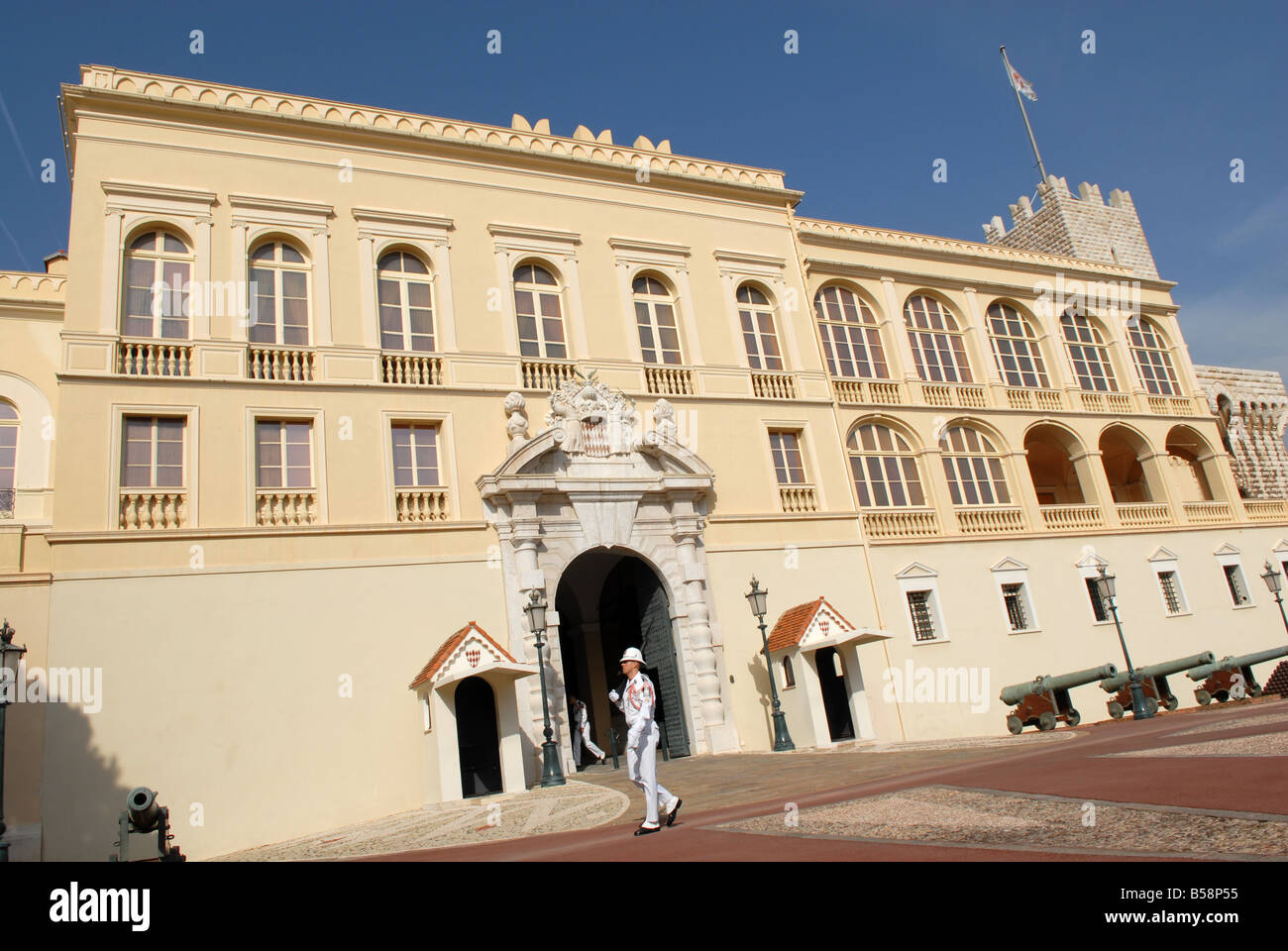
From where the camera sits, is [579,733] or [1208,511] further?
[1208,511]

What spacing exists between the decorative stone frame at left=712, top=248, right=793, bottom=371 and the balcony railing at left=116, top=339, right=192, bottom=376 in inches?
478

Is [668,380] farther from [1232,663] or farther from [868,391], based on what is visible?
[1232,663]

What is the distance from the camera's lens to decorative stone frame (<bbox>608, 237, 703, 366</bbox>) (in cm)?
2142

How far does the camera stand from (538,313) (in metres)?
20.6

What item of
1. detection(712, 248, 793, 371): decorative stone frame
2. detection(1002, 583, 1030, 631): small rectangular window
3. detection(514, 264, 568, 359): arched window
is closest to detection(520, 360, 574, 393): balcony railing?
detection(514, 264, 568, 359): arched window

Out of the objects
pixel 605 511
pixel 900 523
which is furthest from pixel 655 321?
pixel 900 523

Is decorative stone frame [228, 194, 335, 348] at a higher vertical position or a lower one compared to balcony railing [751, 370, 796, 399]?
higher

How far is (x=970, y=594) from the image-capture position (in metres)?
23.0

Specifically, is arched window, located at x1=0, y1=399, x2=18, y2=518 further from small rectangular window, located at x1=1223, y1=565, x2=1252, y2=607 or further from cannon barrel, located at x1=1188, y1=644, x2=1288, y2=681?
small rectangular window, located at x1=1223, y1=565, x2=1252, y2=607

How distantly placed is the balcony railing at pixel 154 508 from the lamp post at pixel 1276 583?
28.2m

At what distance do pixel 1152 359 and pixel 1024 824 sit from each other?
28998 millimetres

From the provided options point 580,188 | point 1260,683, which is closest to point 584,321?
point 580,188

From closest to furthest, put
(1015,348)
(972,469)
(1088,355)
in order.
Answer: (972,469) < (1015,348) < (1088,355)
